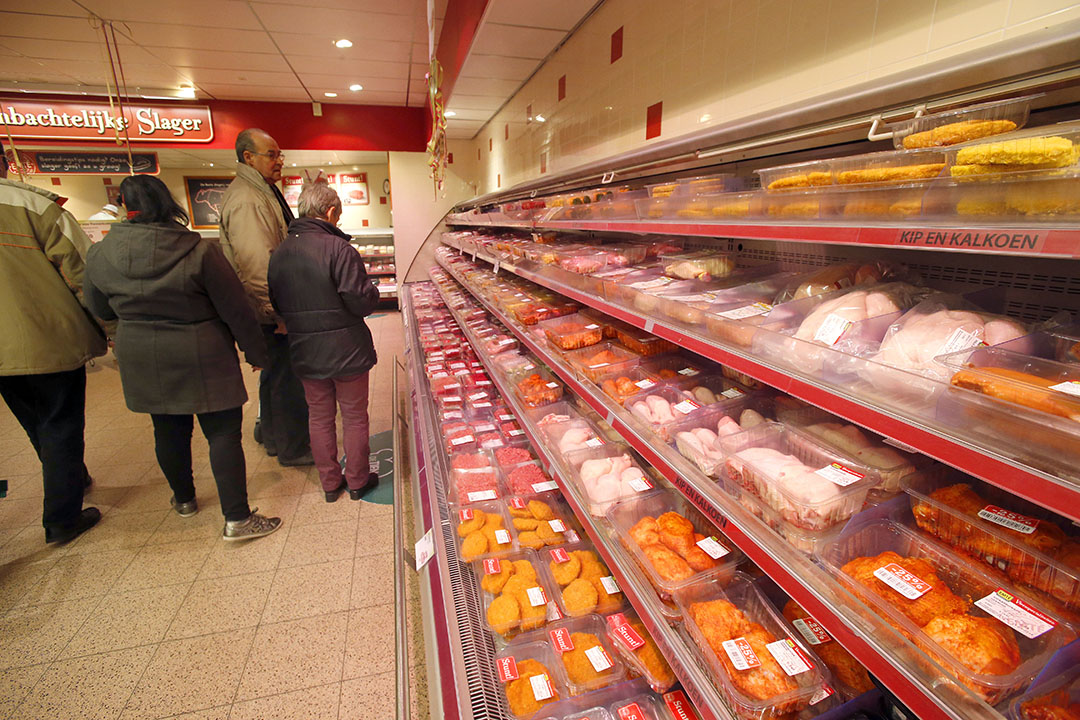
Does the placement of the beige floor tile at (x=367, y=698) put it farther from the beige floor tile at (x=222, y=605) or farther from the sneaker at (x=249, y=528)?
the sneaker at (x=249, y=528)

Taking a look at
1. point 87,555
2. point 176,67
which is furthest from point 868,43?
point 176,67

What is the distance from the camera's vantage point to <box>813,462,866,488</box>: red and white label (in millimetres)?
1041

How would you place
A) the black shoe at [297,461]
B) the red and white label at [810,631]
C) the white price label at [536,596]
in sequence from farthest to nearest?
the black shoe at [297,461] < the white price label at [536,596] < the red and white label at [810,631]

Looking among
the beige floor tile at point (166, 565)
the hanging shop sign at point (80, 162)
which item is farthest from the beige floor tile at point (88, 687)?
the hanging shop sign at point (80, 162)

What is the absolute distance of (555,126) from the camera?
3715 mm

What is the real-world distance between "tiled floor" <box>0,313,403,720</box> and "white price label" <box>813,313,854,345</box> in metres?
2.04

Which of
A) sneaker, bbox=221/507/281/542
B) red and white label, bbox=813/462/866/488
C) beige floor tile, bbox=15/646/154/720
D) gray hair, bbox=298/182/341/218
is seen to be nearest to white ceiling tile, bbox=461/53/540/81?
gray hair, bbox=298/182/341/218

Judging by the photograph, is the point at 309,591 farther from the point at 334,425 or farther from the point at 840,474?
the point at 840,474

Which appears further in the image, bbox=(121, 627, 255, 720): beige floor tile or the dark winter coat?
the dark winter coat

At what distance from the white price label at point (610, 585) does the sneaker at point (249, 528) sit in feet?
7.50

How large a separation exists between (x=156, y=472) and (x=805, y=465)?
442 cm

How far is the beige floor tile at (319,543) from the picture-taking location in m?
2.73

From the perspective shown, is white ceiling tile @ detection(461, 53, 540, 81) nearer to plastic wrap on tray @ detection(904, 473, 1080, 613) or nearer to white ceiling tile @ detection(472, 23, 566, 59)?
white ceiling tile @ detection(472, 23, 566, 59)

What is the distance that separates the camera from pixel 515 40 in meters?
3.19
